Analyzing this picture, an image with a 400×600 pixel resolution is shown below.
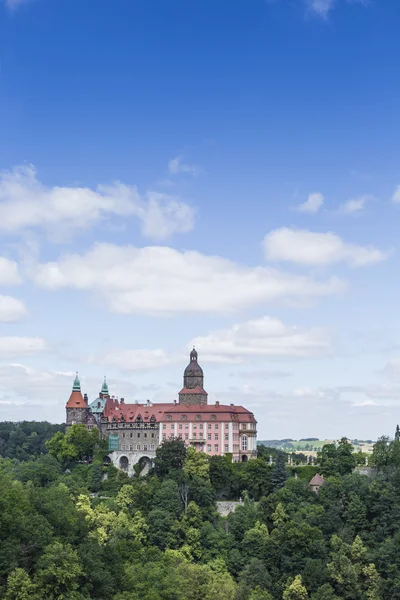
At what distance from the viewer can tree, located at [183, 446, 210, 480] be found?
285ft

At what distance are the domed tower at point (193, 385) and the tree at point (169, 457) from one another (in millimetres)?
12007

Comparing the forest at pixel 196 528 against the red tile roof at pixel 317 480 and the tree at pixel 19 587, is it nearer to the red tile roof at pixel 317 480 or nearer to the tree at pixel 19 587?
the tree at pixel 19 587

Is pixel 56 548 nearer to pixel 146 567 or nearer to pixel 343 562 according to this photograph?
pixel 146 567

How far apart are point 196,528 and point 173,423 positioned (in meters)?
18.7

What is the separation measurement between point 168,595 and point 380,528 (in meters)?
28.5

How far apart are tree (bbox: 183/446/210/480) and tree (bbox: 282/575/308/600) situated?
64.3 ft

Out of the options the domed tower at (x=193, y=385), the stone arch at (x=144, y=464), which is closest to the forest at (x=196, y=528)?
the stone arch at (x=144, y=464)

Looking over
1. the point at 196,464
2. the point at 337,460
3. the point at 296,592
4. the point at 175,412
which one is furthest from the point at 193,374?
the point at 296,592

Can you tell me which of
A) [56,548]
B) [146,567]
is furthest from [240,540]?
[56,548]

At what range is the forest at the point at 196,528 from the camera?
50812 mm

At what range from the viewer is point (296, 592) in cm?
6900

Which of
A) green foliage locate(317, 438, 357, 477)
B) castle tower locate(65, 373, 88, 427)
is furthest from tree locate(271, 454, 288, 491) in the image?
castle tower locate(65, 373, 88, 427)

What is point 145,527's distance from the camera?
78812 mm

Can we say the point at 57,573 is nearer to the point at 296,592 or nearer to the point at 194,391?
the point at 296,592
